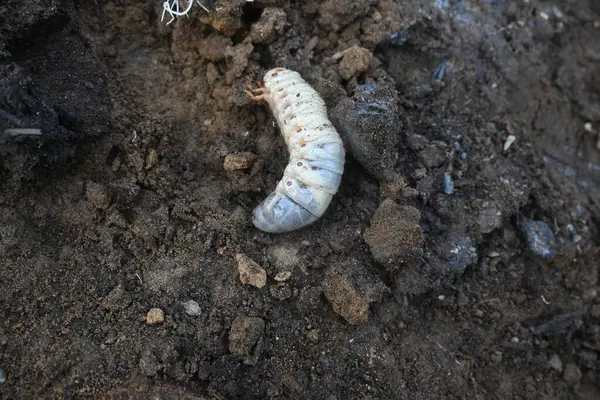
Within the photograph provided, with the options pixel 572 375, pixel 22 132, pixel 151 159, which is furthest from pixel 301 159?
pixel 572 375

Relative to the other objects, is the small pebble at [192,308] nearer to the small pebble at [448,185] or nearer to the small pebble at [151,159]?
the small pebble at [151,159]

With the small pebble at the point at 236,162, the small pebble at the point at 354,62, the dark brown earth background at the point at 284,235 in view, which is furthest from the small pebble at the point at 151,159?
the small pebble at the point at 354,62

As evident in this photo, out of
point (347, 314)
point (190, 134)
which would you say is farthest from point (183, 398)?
point (190, 134)

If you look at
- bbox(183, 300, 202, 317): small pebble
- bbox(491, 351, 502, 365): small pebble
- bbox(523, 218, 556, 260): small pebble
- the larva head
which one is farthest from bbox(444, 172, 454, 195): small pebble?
bbox(183, 300, 202, 317): small pebble

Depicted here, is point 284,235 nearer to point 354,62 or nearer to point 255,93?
point 255,93

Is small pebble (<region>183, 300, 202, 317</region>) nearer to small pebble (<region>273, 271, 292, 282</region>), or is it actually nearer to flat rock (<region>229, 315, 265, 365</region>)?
flat rock (<region>229, 315, 265, 365</region>)
